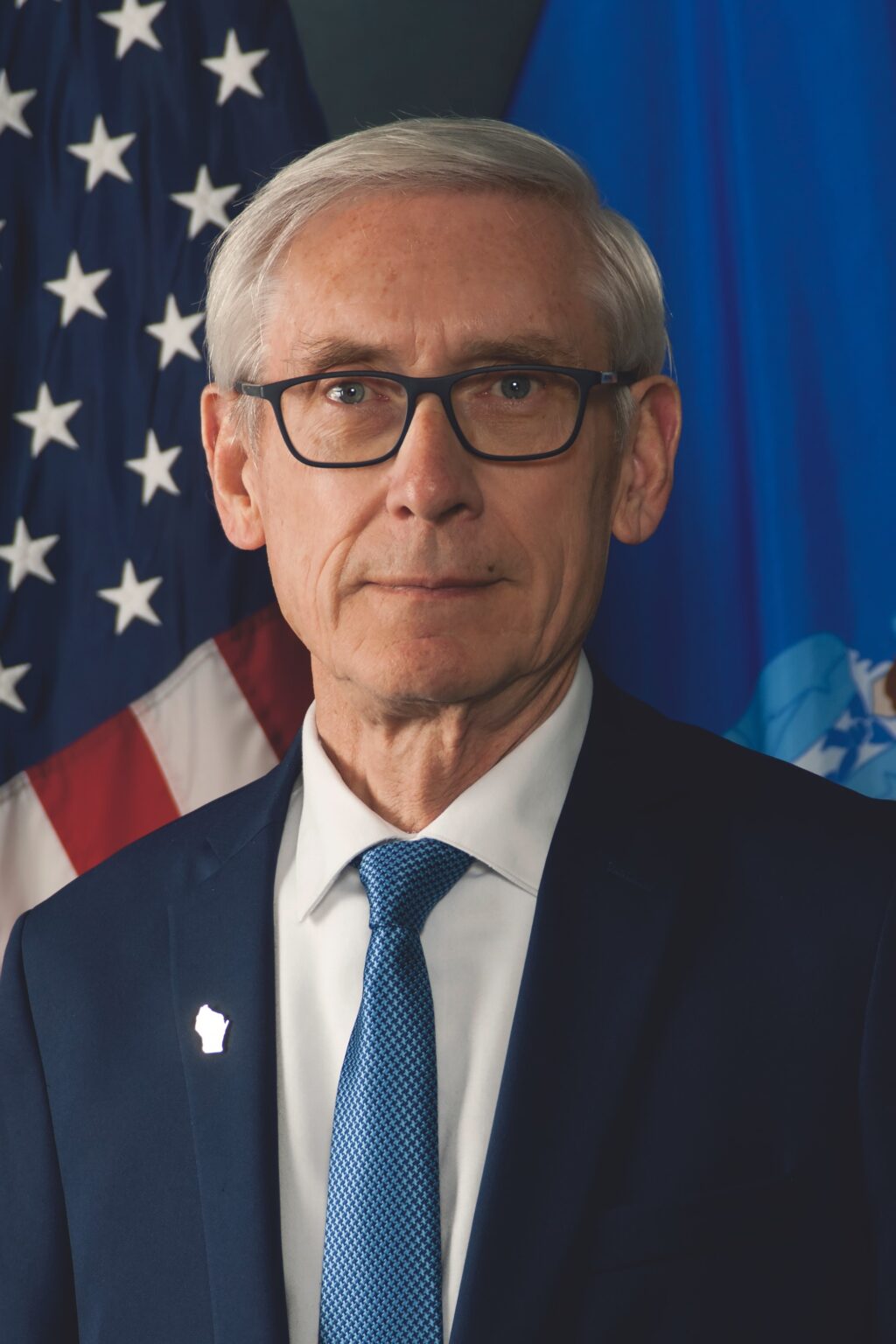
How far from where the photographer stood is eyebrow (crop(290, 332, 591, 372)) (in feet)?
5.08

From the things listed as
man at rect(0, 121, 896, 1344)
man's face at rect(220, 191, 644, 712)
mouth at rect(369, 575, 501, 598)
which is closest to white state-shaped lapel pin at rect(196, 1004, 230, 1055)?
man at rect(0, 121, 896, 1344)

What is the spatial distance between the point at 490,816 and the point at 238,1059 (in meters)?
0.37

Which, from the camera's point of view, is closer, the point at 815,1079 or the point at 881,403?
the point at 815,1079

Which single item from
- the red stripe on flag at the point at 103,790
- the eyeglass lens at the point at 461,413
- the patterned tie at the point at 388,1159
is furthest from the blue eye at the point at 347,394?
the red stripe on flag at the point at 103,790

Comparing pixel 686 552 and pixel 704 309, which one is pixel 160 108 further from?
pixel 686 552

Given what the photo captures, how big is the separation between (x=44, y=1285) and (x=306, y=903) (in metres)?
0.52

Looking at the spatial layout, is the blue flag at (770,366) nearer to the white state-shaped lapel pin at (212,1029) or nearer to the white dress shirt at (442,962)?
the white dress shirt at (442,962)

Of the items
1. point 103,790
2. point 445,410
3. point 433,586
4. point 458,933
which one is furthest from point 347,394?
point 103,790

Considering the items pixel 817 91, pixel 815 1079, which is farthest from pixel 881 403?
pixel 815 1079

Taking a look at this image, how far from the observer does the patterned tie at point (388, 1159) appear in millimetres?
1354

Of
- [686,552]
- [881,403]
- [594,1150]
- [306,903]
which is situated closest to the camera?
[594,1150]

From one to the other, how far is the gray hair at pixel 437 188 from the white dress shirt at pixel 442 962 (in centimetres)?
44

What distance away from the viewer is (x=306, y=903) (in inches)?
63.0

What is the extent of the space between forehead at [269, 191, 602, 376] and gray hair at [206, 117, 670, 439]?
2 centimetres
